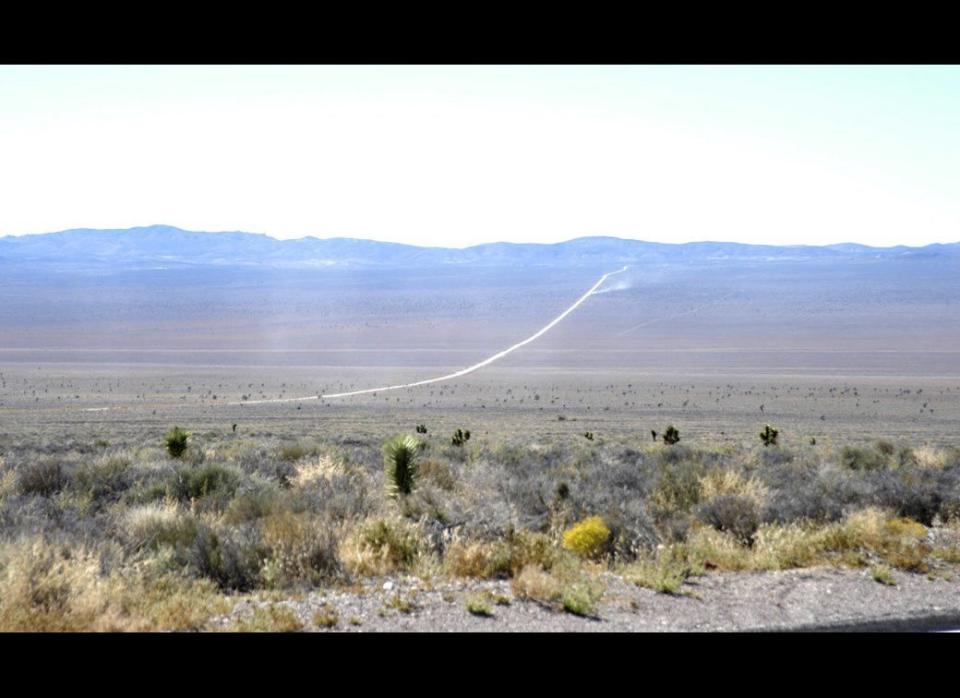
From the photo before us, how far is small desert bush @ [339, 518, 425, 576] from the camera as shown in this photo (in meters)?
7.62

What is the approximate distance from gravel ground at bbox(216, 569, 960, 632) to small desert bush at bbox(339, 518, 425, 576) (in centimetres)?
35

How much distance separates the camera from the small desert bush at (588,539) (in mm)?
8492

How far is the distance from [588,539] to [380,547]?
1.94 m

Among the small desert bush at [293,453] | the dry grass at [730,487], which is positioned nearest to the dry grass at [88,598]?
the dry grass at [730,487]

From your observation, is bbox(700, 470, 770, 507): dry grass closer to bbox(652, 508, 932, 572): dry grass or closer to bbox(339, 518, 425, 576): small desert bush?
bbox(652, 508, 932, 572): dry grass

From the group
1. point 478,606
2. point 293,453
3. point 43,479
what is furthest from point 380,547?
point 293,453

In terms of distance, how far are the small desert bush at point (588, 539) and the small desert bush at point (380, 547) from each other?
1.40 meters

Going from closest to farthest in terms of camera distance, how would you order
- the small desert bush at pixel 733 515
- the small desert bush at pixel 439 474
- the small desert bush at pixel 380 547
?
the small desert bush at pixel 380 547 → the small desert bush at pixel 733 515 → the small desert bush at pixel 439 474

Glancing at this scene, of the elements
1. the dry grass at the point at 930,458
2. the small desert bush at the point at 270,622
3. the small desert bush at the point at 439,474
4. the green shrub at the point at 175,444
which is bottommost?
the dry grass at the point at 930,458

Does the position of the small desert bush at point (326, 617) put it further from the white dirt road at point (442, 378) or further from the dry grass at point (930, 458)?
the white dirt road at point (442, 378)

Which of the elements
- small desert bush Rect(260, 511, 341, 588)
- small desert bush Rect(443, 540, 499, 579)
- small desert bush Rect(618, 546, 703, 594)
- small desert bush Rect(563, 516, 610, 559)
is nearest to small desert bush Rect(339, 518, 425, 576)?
small desert bush Rect(260, 511, 341, 588)

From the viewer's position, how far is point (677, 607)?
22.0 feet
